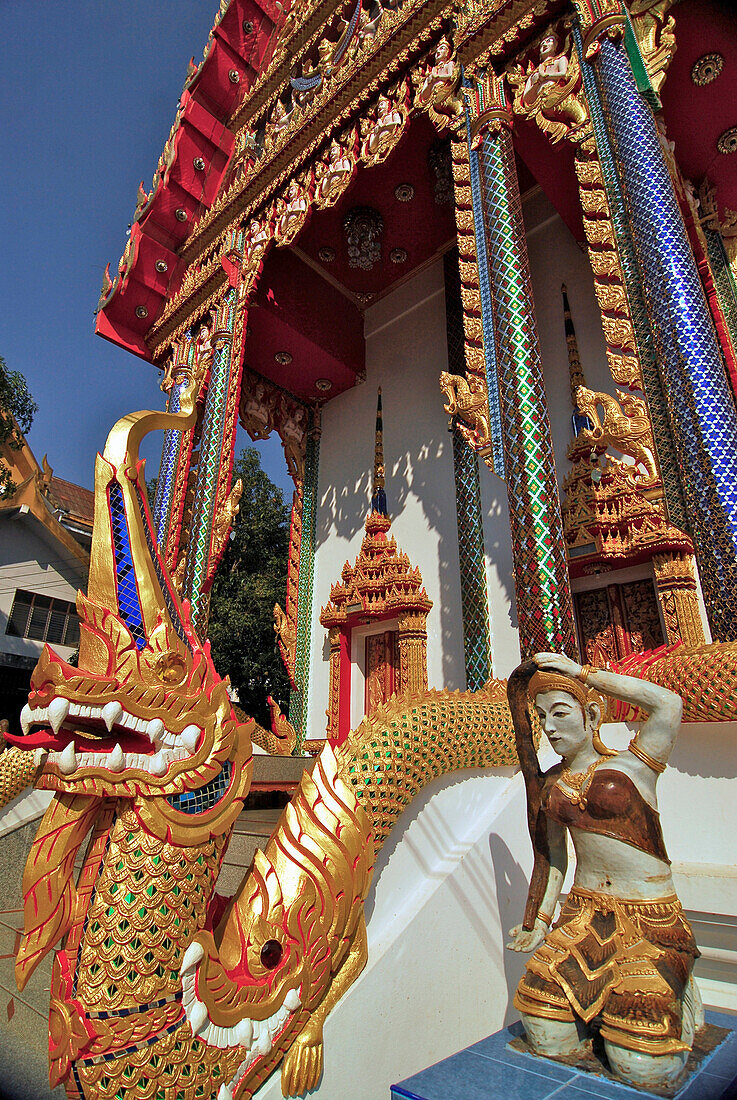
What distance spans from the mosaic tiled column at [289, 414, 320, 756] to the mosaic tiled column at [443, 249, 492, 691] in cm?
224

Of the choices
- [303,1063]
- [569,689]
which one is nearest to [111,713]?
[303,1063]

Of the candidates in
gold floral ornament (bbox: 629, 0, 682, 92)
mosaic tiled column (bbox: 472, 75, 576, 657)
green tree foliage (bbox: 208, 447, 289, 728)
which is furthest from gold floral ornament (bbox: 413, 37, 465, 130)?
green tree foliage (bbox: 208, 447, 289, 728)

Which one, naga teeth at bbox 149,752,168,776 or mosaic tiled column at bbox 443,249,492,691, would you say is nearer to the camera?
naga teeth at bbox 149,752,168,776

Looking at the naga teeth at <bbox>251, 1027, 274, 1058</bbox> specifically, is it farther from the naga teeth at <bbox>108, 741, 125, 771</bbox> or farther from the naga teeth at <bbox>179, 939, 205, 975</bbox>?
the naga teeth at <bbox>108, 741, 125, 771</bbox>

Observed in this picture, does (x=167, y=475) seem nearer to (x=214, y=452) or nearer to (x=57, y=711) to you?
(x=214, y=452)

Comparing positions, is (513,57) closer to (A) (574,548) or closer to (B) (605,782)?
(A) (574,548)

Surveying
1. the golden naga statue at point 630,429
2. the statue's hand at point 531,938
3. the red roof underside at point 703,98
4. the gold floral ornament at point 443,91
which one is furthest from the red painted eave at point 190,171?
the statue's hand at point 531,938

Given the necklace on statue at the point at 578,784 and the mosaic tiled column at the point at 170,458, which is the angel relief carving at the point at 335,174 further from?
the necklace on statue at the point at 578,784

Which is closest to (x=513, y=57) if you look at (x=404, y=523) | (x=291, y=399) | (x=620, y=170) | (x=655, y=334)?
(x=620, y=170)

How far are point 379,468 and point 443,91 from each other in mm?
3369

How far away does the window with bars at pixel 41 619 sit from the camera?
38.2 feet

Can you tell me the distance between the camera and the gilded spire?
6266mm

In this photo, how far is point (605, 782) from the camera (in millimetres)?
1256

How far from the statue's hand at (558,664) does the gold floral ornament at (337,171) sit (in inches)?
196
